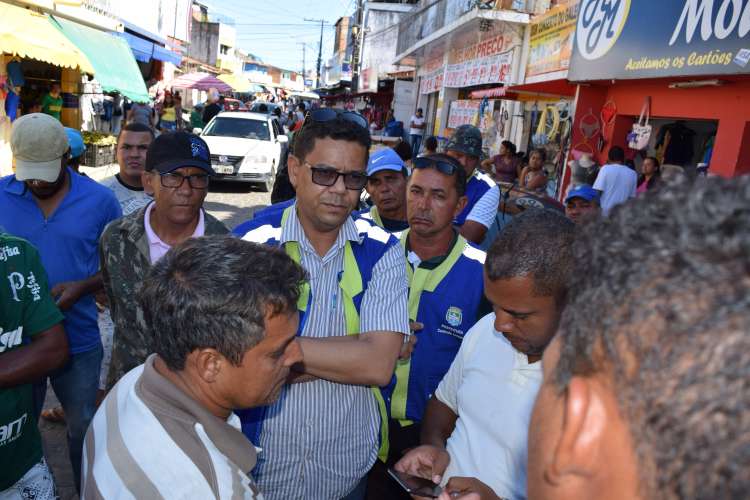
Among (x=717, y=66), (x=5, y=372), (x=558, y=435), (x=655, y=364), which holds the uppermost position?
(x=717, y=66)

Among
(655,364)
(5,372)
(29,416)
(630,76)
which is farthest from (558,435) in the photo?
(630,76)

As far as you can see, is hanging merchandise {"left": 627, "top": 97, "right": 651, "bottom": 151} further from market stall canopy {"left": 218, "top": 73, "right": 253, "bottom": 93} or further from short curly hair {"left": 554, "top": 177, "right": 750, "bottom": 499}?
market stall canopy {"left": 218, "top": 73, "right": 253, "bottom": 93}

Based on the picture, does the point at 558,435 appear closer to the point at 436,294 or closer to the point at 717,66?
the point at 436,294

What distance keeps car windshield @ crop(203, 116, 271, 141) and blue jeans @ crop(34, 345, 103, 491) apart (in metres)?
12.0

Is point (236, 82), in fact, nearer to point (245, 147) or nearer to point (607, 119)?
point (245, 147)

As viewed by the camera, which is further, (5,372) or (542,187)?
(542,187)

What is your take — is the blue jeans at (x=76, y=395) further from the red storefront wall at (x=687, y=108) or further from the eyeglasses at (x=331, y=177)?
the red storefront wall at (x=687, y=108)

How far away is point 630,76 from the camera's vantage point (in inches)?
341

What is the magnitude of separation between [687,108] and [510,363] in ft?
25.3

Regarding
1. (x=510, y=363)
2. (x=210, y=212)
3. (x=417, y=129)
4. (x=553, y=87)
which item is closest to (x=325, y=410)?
(x=510, y=363)

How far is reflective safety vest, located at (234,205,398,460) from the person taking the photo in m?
2.23

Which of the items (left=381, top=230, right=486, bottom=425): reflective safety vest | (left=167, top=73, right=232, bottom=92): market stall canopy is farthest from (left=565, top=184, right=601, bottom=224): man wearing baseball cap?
(left=167, top=73, right=232, bottom=92): market stall canopy

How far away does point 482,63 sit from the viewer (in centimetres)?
1731

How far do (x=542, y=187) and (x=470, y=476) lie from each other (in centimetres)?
828
